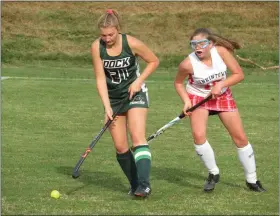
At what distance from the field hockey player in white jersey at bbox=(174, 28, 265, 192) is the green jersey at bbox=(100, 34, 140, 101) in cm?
65

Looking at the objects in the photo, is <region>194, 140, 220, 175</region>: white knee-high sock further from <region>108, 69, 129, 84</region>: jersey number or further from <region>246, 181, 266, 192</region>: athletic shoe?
<region>108, 69, 129, 84</region>: jersey number

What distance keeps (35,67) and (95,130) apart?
17.5m

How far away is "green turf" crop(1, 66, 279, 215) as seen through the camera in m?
8.48

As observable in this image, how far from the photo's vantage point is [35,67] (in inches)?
1271

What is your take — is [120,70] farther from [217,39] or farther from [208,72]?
[217,39]

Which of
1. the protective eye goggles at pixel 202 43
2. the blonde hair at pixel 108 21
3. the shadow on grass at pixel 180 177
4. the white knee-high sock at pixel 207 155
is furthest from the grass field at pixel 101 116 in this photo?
the blonde hair at pixel 108 21

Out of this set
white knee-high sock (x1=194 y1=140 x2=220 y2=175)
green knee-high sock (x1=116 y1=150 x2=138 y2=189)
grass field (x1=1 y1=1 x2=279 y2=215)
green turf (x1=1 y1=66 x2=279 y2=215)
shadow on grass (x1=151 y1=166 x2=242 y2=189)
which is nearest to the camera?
green turf (x1=1 y1=66 x2=279 y2=215)

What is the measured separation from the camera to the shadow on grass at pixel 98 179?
380 inches

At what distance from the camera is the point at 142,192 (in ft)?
28.6

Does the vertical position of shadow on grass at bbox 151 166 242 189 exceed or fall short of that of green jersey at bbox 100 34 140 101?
it falls short

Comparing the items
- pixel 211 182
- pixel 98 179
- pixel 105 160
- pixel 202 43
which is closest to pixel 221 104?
pixel 202 43

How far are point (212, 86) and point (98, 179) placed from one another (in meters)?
1.82

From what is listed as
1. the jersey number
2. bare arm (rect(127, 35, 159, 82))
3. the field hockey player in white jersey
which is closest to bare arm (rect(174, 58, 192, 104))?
the field hockey player in white jersey

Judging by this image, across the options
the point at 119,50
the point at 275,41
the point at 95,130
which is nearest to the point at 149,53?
the point at 119,50
